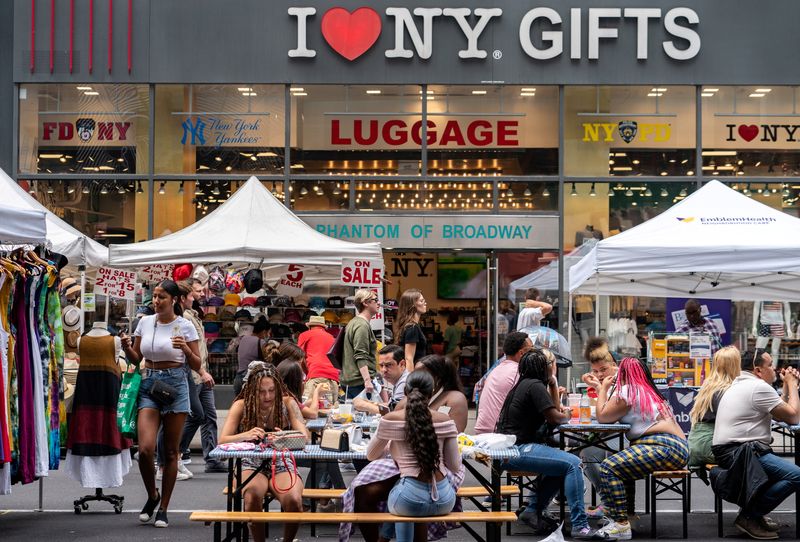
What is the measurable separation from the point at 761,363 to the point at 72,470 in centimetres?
604

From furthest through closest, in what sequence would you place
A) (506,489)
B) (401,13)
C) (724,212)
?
(401,13)
(724,212)
(506,489)

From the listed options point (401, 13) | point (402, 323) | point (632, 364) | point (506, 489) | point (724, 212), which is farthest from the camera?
point (401, 13)

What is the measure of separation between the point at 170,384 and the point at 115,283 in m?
5.72

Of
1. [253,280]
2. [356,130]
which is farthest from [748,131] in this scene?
[253,280]

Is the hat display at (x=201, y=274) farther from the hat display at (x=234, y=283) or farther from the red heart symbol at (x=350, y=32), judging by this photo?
the red heart symbol at (x=350, y=32)

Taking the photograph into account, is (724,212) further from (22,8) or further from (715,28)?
(22,8)

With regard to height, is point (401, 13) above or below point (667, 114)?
above

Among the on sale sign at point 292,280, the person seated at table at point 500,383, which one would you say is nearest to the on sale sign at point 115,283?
the on sale sign at point 292,280

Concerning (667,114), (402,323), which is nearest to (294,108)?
(667,114)

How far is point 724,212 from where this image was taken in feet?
42.2

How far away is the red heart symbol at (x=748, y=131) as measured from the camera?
18344mm

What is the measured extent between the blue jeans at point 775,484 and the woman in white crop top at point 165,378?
4.77 metres

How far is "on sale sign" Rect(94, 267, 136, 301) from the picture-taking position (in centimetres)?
1495

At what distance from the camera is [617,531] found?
30.0 ft
